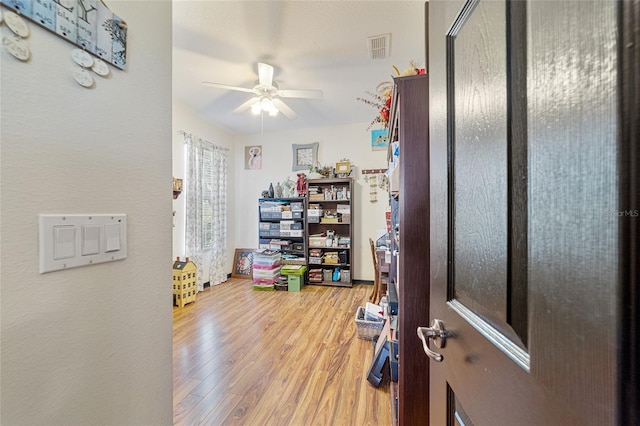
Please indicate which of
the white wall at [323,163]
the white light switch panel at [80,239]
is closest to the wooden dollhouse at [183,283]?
the white wall at [323,163]

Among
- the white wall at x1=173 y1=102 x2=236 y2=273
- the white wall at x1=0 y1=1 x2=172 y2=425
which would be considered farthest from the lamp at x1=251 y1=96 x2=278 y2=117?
the white wall at x1=0 y1=1 x2=172 y2=425

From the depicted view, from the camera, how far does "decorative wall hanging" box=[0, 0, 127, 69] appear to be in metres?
0.50

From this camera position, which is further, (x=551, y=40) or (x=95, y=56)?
(x=95, y=56)

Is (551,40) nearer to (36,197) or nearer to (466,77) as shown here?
(466,77)

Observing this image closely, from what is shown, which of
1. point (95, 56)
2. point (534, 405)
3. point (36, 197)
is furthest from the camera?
point (95, 56)

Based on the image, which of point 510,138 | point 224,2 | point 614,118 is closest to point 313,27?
point 224,2

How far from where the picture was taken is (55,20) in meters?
0.53

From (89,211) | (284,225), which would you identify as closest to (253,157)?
(284,225)

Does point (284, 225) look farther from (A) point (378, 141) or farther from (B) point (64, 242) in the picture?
(B) point (64, 242)

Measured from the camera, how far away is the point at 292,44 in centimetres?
216

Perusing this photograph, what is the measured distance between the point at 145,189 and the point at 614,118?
0.94 meters

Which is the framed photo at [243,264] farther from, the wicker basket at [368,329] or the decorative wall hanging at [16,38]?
the decorative wall hanging at [16,38]

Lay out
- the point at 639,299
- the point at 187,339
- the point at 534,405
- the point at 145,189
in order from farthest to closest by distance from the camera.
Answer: the point at 187,339 → the point at 145,189 → the point at 534,405 → the point at 639,299

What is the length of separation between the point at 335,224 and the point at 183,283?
7.99ft
